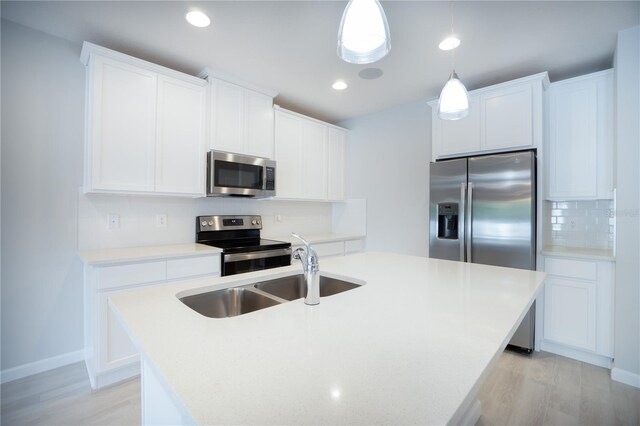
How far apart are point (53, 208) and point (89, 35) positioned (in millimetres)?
1318

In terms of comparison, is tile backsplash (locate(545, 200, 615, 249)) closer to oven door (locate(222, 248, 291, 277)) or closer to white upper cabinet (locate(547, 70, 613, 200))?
white upper cabinet (locate(547, 70, 613, 200))

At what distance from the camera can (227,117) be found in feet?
9.26

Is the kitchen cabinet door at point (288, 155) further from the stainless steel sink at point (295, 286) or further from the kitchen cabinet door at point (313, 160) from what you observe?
the stainless steel sink at point (295, 286)

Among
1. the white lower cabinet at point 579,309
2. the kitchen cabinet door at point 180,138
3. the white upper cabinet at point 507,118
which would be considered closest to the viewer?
the white lower cabinet at point 579,309

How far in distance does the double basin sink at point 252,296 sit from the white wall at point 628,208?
2.11 meters

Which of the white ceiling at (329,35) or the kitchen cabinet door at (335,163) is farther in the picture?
Result: the kitchen cabinet door at (335,163)

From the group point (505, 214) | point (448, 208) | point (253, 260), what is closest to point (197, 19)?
point (253, 260)

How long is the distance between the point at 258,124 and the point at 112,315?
6.81 ft

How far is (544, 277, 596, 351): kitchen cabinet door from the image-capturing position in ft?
7.60

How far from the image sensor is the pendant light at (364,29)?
112 cm

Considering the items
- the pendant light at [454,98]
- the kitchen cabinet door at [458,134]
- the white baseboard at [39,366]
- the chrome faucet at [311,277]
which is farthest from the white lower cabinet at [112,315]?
the kitchen cabinet door at [458,134]

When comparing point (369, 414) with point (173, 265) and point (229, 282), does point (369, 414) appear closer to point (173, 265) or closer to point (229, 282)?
point (229, 282)

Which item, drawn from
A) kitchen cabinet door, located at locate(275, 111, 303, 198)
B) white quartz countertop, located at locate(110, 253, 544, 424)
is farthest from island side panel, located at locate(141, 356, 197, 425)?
kitchen cabinet door, located at locate(275, 111, 303, 198)

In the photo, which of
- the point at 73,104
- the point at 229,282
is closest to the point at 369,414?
the point at 229,282
